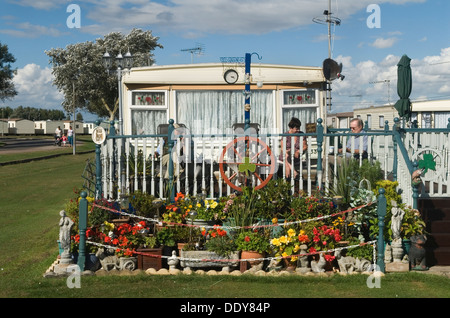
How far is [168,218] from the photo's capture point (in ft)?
22.9

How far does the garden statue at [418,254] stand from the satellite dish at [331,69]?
399 centimetres

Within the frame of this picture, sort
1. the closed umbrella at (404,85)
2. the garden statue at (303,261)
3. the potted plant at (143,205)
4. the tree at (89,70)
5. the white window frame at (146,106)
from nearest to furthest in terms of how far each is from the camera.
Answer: the garden statue at (303,261), the potted plant at (143,205), the white window frame at (146,106), the closed umbrella at (404,85), the tree at (89,70)

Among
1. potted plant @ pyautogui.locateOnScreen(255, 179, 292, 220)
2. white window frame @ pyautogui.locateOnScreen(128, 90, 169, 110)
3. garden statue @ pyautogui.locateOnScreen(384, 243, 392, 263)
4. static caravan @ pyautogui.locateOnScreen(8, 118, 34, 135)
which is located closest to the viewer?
garden statue @ pyautogui.locateOnScreen(384, 243, 392, 263)

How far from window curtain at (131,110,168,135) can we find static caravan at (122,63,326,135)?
0.02m

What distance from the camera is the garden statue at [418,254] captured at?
6422 millimetres

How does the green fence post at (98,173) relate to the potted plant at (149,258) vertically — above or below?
above

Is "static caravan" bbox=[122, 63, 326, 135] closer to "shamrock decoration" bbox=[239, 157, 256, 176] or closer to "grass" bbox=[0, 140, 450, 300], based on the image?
"shamrock decoration" bbox=[239, 157, 256, 176]

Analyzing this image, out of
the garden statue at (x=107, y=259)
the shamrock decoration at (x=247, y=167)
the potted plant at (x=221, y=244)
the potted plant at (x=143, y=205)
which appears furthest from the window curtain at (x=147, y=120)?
the potted plant at (x=221, y=244)

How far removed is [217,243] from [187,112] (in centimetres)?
461

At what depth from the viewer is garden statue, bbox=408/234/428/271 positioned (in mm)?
6422

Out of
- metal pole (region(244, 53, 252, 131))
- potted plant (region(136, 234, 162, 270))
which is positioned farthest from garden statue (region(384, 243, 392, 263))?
potted plant (region(136, 234, 162, 270))

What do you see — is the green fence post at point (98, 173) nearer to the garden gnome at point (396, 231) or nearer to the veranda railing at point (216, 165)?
the veranda railing at point (216, 165)
